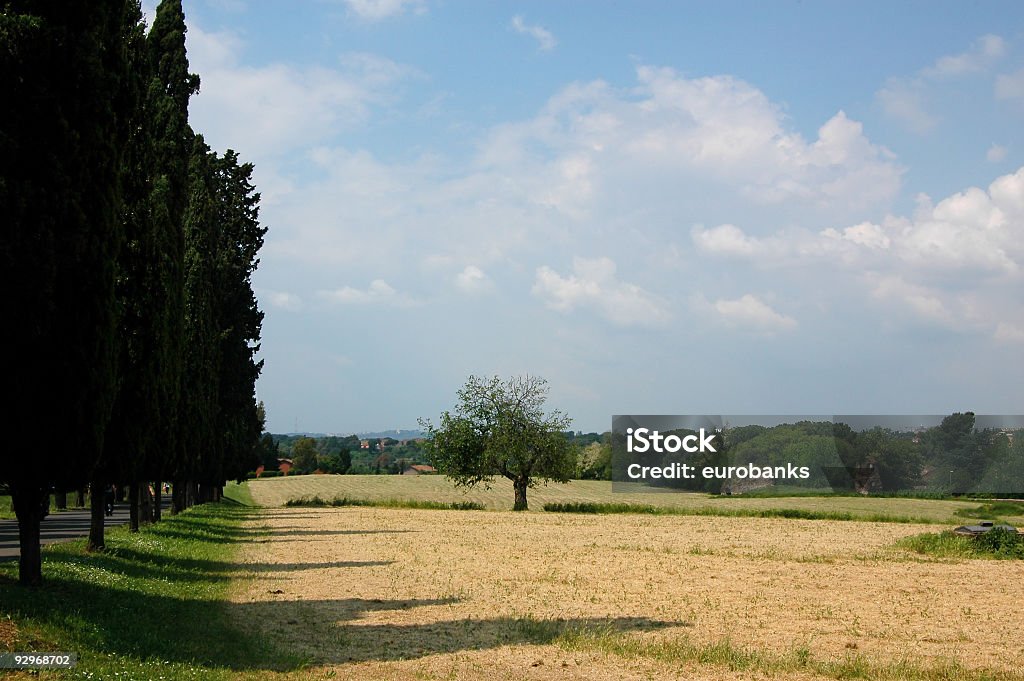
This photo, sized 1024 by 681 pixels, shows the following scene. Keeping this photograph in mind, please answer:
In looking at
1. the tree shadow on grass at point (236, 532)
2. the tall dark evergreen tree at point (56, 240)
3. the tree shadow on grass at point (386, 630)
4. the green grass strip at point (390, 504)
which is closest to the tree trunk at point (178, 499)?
the tree shadow on grass at point (236, 532)

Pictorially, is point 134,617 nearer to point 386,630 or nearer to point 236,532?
point 386,630

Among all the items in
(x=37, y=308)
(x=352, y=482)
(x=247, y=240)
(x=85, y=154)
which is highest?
(x=247, y=240)

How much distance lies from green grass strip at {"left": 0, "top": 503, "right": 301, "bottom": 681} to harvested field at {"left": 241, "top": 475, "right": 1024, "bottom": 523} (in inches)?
1892

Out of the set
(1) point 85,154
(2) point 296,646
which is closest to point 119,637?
(2) point 296,646

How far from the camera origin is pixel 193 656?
1292 cm

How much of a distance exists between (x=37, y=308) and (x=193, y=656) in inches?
239

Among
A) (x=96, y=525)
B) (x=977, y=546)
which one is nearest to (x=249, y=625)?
(x=96, y=525)

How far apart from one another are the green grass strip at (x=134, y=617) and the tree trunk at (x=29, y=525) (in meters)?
0.32

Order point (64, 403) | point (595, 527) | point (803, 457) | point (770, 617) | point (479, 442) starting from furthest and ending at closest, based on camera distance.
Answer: point (803, 457)
point (479, 442)
point (595, 527)
point (770, 617)
point (64, 403)

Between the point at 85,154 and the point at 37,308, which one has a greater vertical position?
the point at 85,154

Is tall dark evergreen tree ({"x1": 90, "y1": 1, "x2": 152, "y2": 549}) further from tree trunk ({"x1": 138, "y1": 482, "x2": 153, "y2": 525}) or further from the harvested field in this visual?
the harvested field

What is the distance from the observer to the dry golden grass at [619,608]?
535 inches

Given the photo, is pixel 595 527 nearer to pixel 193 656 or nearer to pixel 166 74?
pixel 166 74

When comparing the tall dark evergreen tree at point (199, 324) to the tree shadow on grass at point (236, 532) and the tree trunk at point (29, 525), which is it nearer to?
the tree shadow on grass at point (236, 532)
